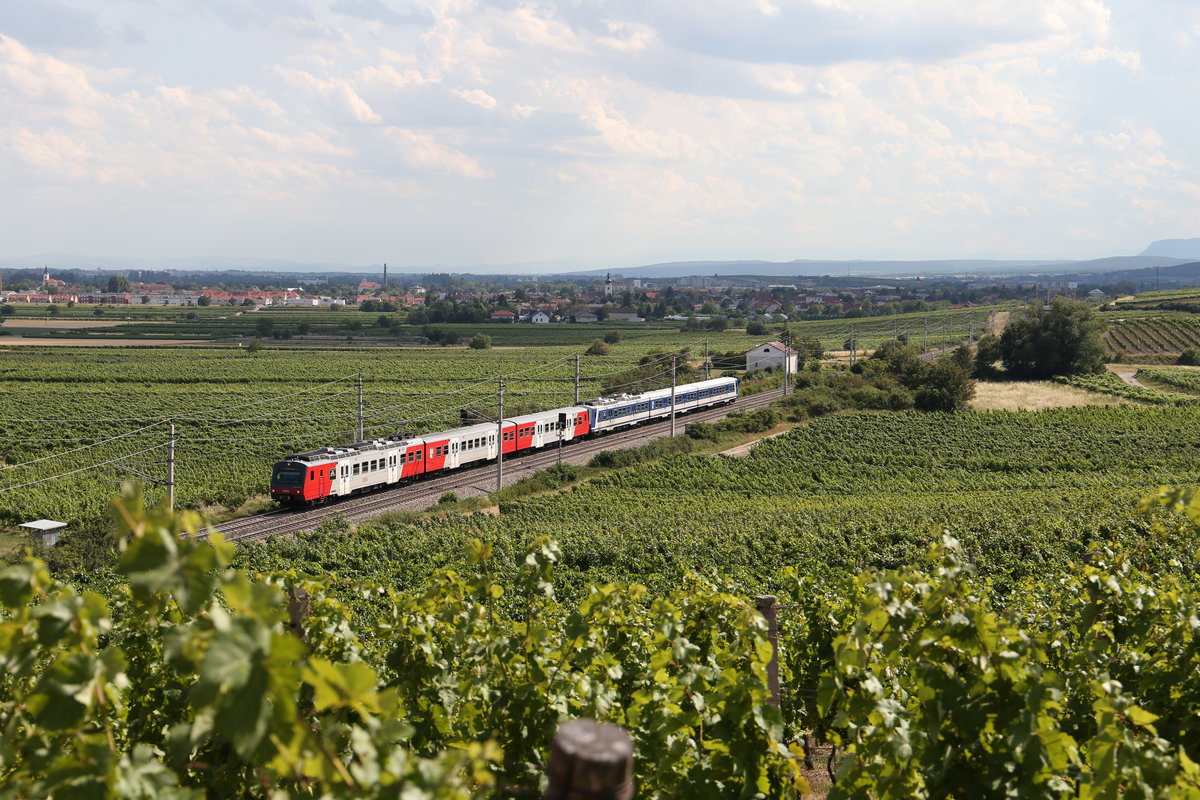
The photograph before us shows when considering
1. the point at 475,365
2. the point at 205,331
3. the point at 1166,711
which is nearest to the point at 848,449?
the point at 1166,711

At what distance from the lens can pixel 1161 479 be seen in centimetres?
3625

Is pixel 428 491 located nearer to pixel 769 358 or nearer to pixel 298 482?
pixel 298 482

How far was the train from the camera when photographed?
103 ft

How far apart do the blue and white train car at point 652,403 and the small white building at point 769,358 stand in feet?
49.8

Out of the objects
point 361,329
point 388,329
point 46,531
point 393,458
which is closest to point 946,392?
point 393,458

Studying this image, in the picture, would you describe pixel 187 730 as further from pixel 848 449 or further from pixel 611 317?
pixel 611 317

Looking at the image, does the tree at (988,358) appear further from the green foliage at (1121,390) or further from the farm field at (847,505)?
the farm field at (847,505)

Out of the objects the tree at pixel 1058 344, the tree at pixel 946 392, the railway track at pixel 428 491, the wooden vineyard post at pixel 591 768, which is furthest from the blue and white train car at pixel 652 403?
the wooden vineyard post at pixel 591 768

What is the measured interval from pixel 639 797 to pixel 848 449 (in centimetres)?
4144

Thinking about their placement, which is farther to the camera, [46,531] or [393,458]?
[393,458]

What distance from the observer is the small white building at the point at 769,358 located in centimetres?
7562

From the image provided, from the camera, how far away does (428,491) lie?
35031 millimetres

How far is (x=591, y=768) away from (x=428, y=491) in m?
33.2

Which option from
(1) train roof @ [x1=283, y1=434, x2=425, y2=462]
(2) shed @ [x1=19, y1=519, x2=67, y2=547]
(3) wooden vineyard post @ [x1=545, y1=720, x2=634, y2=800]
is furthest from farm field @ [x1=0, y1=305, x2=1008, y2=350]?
(3) wooden vineyard post @ [x1=545, y1=720, x2=634, y2=800]
